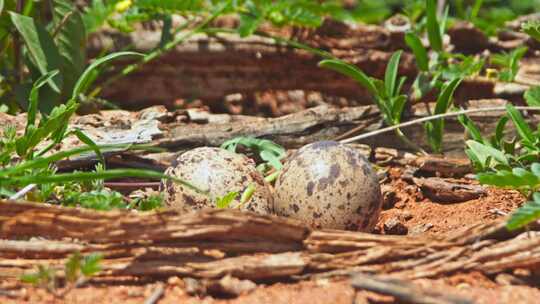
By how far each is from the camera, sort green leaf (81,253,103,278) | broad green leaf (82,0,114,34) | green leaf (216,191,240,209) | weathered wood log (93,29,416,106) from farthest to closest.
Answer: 1. weathered wood log (93,29,416,106)
2. broad green leaf (82,0,114,34)
3. green leaf (216,191,240,209)
4. green leaf (81,253,103,278)

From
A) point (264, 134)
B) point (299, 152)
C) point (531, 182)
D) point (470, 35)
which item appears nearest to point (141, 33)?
point (264, 134)

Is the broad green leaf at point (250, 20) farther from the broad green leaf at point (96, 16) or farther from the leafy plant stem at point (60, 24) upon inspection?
the leafy plant stem at point (60, 24)

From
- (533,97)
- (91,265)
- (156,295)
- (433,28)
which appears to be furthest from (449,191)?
(91,265)

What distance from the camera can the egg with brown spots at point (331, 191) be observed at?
3.67 metres

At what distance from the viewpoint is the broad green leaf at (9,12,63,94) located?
479 cm

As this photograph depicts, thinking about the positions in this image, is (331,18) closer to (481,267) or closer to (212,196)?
(212,196)

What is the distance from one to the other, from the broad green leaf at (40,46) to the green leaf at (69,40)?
190 millimetres

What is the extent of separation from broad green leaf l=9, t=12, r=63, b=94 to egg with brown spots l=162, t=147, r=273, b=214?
4.29 feet

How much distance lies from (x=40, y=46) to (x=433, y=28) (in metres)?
2.09

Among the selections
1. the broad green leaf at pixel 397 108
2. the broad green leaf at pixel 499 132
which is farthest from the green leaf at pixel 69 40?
the broad green leaf at pixel 499 132

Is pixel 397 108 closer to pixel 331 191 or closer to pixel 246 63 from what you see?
pixel 331 191

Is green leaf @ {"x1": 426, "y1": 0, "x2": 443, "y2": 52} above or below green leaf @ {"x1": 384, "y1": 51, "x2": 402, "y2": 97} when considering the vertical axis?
above

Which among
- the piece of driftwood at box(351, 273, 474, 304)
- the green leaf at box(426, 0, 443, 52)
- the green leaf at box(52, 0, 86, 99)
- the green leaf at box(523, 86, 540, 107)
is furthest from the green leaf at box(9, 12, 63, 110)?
the piece of driftwood at box(351, 273, 474, 304)

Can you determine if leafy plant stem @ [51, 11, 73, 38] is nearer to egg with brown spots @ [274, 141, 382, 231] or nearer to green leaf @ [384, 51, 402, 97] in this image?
green leaf @ [384, 51, 402, 97]
